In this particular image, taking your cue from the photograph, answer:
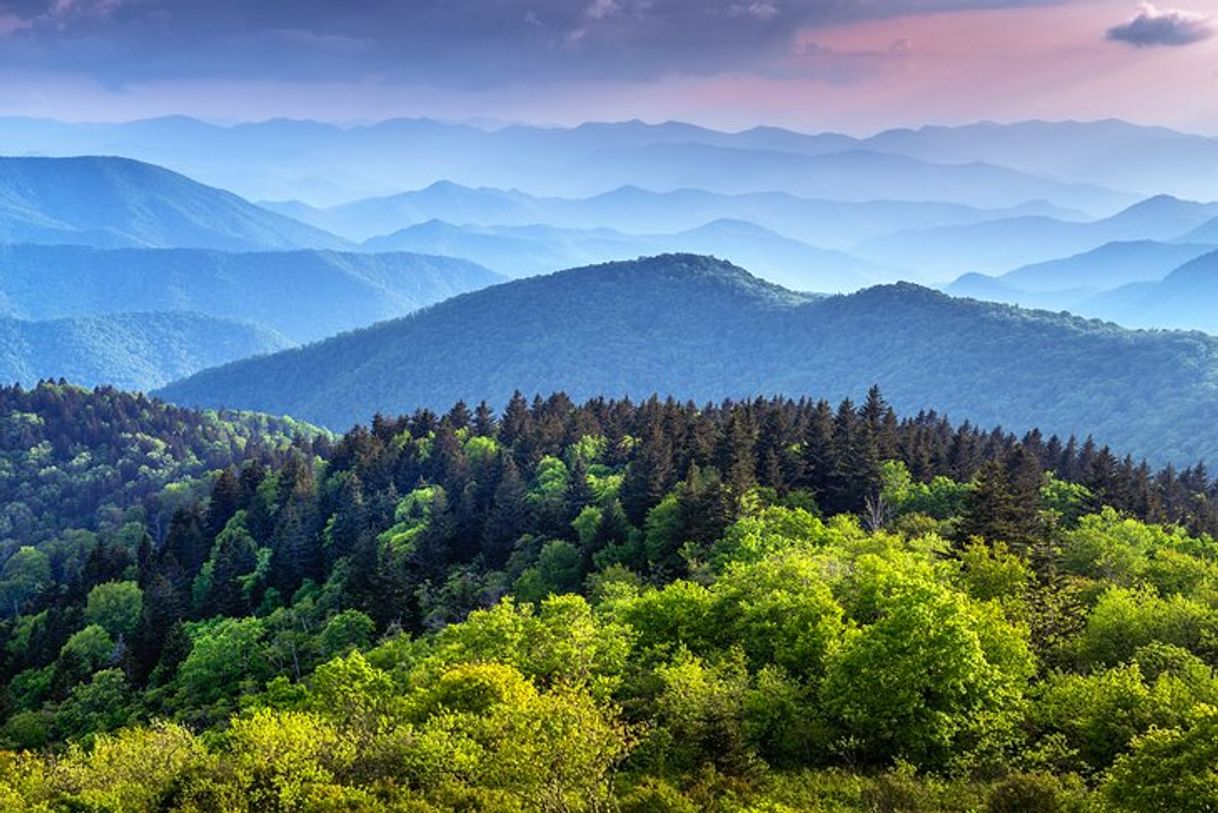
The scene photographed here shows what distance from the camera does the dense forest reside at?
37875mm

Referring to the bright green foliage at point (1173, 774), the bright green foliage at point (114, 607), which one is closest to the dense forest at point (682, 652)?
the bright green foliage at point (1173, 774)

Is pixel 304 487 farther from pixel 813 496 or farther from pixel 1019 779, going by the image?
pixel 1019 779

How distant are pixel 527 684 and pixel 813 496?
64032 mm

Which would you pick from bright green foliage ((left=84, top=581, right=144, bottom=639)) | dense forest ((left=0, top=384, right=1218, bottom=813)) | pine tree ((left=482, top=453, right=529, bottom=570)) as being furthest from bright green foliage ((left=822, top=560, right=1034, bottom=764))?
bright green foliage ((left=84, top=581, right=144, bottom=639))

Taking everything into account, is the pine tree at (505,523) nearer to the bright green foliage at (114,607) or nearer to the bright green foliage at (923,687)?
the bright green foliage at (114,607)

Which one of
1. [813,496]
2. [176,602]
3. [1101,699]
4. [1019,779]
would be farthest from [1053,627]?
[176,602]

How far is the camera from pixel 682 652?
5059cm

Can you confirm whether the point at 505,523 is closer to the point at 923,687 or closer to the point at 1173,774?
the point at 923,687

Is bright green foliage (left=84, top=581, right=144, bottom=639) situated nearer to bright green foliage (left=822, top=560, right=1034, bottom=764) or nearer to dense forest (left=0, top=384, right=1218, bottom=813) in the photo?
dense forest (left=0, top=384, right=1218, bottom=813)

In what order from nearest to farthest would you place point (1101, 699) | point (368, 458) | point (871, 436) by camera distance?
point (1101, 699) < point (871, 436) < point (368, 458)

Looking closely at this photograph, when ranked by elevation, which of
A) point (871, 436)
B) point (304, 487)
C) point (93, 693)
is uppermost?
point (871, 436)

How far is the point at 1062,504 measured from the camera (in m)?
101

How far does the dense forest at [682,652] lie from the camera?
37.9 meters

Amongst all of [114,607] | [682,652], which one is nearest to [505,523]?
[114,607]
